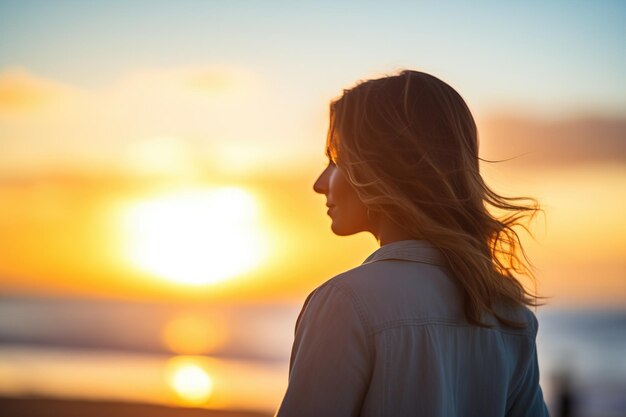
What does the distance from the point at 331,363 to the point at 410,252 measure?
1.10ft

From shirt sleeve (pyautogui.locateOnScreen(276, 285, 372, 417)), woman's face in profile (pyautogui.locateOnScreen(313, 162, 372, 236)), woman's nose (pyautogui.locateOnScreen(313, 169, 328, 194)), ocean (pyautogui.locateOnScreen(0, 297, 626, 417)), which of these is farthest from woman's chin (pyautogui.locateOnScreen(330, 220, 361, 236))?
ocean (pyautogui.locateOnScreen(0, 297, 626, 417))

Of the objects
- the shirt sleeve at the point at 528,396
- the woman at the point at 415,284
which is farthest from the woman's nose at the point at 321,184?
the shirt sleeve at the point at 528,396

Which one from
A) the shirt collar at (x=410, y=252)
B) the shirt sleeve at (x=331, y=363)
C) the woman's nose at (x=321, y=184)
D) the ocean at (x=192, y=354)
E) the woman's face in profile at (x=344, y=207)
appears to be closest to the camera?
the shirt sleeve at (x=331, y=363)

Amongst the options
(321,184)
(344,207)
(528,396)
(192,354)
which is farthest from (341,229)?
(192,354)

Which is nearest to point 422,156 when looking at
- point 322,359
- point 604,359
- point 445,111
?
point 445,111

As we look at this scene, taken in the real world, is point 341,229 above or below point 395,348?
above

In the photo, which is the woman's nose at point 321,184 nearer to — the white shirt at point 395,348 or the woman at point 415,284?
the woman at point 415,284

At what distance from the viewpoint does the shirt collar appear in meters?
1.84

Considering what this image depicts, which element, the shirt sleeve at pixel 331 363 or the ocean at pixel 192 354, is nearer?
the shirt sleeve at pixel 331 363

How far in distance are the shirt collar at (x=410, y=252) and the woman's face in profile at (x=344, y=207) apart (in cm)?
14

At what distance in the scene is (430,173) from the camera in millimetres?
Answer: 1901

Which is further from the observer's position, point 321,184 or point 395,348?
point 321,184

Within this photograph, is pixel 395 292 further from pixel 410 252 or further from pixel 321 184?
pixel 321 184

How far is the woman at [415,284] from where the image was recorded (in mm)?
1734
